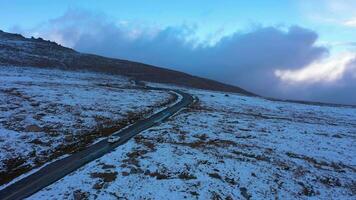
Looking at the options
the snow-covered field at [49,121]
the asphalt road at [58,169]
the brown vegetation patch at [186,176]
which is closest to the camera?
the asphalt road at [58,169]

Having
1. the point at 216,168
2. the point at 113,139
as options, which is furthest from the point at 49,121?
the point at 216,168

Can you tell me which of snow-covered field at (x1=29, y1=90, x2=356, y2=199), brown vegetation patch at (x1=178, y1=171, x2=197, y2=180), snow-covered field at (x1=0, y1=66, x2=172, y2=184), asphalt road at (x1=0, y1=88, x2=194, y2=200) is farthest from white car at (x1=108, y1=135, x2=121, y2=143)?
brown vegetation patch at (x1=178, y1=171, x2=197, y2=180)

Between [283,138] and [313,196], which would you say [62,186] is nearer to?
[313,196]

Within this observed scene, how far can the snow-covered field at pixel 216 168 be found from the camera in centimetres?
2000

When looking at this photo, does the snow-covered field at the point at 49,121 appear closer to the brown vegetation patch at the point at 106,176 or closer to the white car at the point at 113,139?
the white car at the point at 113,139

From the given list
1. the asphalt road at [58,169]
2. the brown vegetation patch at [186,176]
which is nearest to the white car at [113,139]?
the asphalt road at [58,169]

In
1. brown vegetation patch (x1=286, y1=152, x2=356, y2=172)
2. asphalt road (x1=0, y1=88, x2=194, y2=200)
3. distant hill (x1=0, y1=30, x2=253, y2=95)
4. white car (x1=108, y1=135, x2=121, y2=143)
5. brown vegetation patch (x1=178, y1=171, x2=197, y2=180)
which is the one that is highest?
distant hill (x1=0, y1=30, x2=253, y2=95)

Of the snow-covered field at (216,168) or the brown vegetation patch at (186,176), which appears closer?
the snow-covered field at (216,168)

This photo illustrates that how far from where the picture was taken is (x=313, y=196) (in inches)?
834

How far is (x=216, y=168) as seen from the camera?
2406 cm

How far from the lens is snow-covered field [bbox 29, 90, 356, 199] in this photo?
20000mm

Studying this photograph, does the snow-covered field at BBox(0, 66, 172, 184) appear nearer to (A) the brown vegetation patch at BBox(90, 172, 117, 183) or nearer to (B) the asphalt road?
(B) the asphalt road

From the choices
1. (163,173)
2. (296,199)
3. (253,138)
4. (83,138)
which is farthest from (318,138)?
(83,138)

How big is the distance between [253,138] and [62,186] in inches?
827
